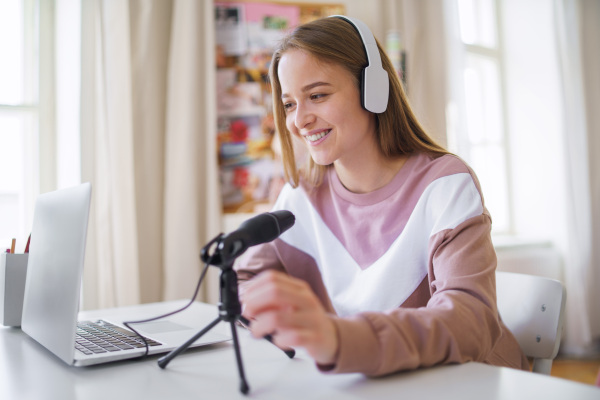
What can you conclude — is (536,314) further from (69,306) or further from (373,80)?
(69,306)

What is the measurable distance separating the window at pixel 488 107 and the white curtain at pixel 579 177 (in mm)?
478

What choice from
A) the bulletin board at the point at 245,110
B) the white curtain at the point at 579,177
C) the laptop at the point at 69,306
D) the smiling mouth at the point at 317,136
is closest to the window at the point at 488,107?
the white curtain at the point at 579,177

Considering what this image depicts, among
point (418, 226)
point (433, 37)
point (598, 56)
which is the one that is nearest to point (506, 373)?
point (418, 226)

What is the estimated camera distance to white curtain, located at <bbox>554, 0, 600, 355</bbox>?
3502 mm

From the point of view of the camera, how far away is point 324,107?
1.24 metres

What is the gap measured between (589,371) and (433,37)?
7.07 feet

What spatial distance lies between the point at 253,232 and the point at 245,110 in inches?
73.2

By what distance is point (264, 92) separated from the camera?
2561 millimetres

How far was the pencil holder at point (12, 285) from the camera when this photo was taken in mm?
1156

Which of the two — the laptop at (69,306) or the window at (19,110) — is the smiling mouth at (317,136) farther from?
the window at (19,110)

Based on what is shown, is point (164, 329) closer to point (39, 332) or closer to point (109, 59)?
point (39, 332)

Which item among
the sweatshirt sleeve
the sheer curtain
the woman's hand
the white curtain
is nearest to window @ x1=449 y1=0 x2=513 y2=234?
the white curtain

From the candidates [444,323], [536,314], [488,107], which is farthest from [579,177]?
[444,323]

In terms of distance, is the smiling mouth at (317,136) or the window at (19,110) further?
the window at (19,110)
